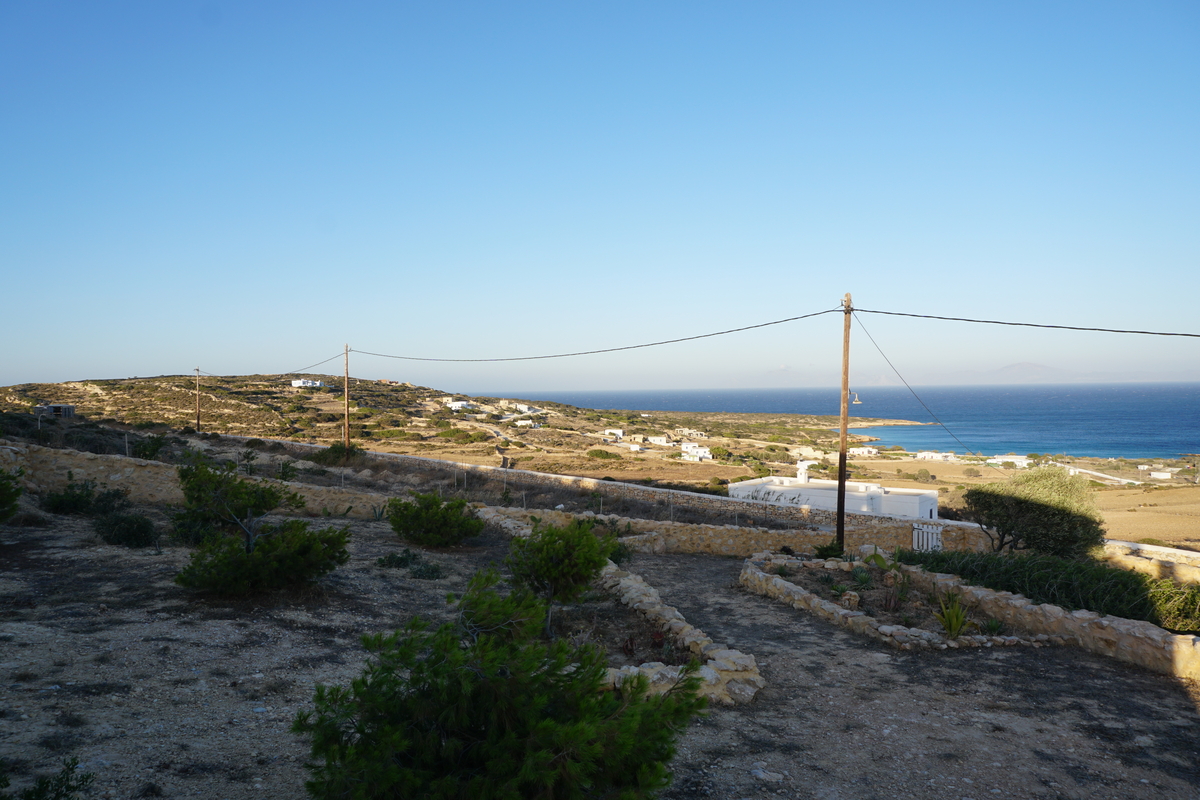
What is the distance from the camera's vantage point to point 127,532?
1162cm

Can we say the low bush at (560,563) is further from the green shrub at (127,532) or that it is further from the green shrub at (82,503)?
the green shrub at (82,503)

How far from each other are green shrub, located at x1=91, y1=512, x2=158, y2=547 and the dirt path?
405 inches

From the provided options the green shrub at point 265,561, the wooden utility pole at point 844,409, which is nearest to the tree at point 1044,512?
the wooden utility pole at point 844,409

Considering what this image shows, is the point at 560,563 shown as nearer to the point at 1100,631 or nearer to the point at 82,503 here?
the point at 1100,631

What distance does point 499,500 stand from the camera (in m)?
23.1

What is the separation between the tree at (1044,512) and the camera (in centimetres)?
1605

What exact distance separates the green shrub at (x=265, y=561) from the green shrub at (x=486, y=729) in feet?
19.9

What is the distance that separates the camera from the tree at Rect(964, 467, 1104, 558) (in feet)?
52.6

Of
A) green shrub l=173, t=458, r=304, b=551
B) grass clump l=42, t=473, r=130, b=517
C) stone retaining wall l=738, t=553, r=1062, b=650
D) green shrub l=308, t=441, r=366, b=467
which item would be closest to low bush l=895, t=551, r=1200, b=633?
stone retaining wall l=738, t=553, r=1062, b=650

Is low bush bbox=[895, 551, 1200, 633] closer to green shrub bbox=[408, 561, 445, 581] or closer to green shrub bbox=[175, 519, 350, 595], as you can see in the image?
green shrub bbox=[408, 561, 445, 581]

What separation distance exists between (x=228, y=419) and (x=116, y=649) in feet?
167

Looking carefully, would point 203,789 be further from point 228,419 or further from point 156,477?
point 228,419

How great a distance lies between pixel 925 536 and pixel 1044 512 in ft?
9.99

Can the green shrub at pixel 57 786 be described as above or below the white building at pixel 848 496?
above
